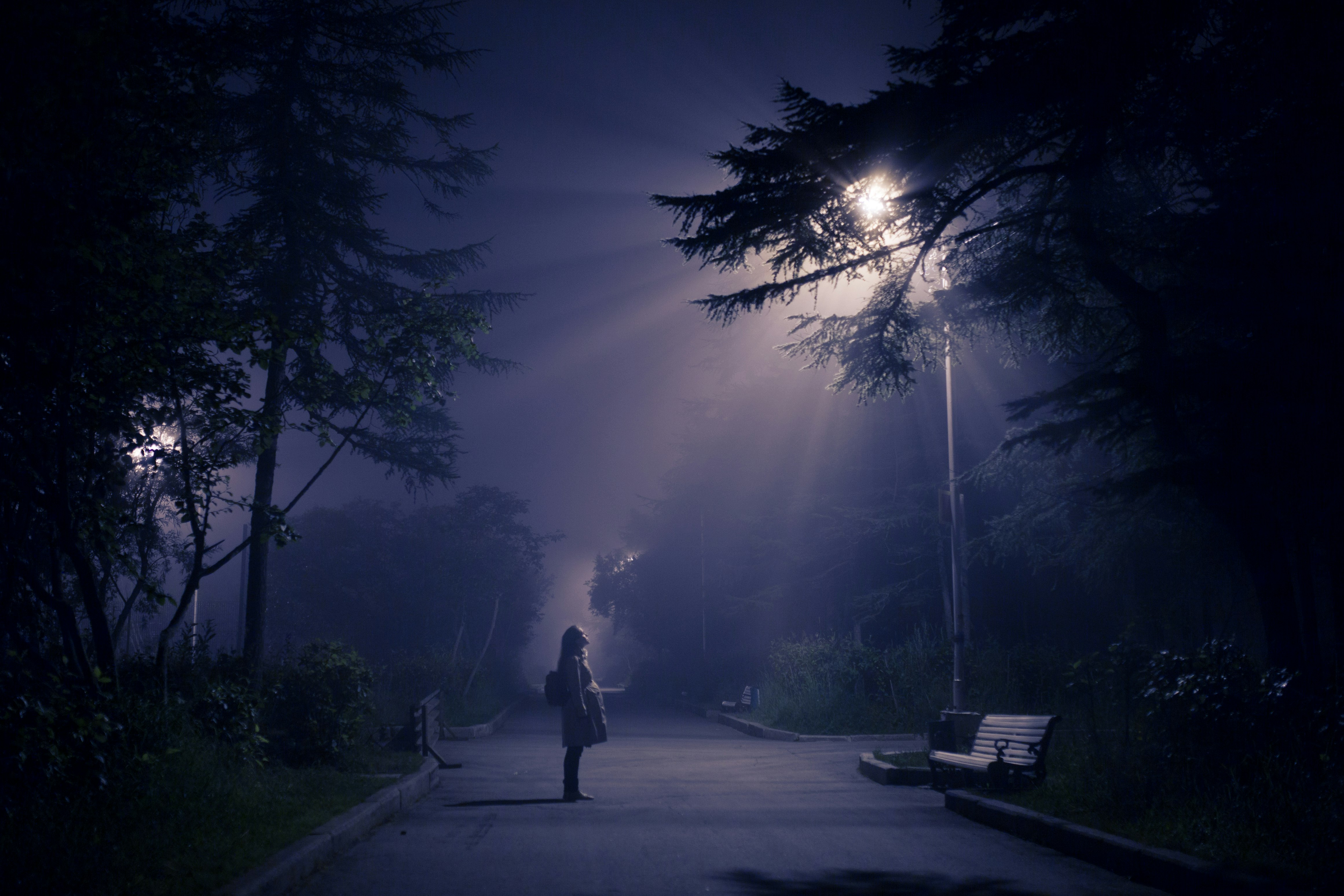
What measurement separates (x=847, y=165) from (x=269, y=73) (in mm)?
11646

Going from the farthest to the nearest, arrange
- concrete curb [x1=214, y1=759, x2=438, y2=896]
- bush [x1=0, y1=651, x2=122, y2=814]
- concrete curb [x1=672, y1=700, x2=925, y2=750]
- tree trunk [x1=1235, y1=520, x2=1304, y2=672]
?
1. concrete curb [x1=672, y1=700, x2=925, y2=750]
2. tree trunk [x1=1235, y1=520, x2=1304, y2=672]
3. bush [x1=0, y1=651, x2=122, y2=814]
4. concrete curb [x1=214, y1=759, x2=438, y2=896]

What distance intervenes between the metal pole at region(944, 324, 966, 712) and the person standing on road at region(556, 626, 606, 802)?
23.1 feet

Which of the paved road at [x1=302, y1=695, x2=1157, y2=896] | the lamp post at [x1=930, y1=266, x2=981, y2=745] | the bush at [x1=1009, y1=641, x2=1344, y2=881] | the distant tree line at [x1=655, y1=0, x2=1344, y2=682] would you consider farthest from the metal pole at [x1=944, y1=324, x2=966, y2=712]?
the bush at [x1=1009, y1=641, x2=1344, y2=881]

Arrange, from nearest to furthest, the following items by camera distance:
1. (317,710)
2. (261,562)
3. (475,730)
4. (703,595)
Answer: (317,710) < (261,562) < (475,730) < (703,595)

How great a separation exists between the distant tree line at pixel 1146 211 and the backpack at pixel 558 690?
4.59 m

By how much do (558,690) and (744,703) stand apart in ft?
72.5

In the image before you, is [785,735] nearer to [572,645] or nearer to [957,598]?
[957,598]

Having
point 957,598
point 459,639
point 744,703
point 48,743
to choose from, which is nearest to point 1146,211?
point 957,598

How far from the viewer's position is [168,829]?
6.33 meters

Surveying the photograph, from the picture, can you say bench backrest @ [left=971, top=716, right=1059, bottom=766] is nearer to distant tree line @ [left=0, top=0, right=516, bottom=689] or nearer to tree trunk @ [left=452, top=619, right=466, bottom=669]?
distant tree line @ [left=0, top=0, right=516, bottom=689]

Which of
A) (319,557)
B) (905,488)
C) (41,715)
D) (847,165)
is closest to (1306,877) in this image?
(847,165)

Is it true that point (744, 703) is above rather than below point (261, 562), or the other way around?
below

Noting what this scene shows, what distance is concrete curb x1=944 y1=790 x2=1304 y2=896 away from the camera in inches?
219

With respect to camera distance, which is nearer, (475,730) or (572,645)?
(572,645)
